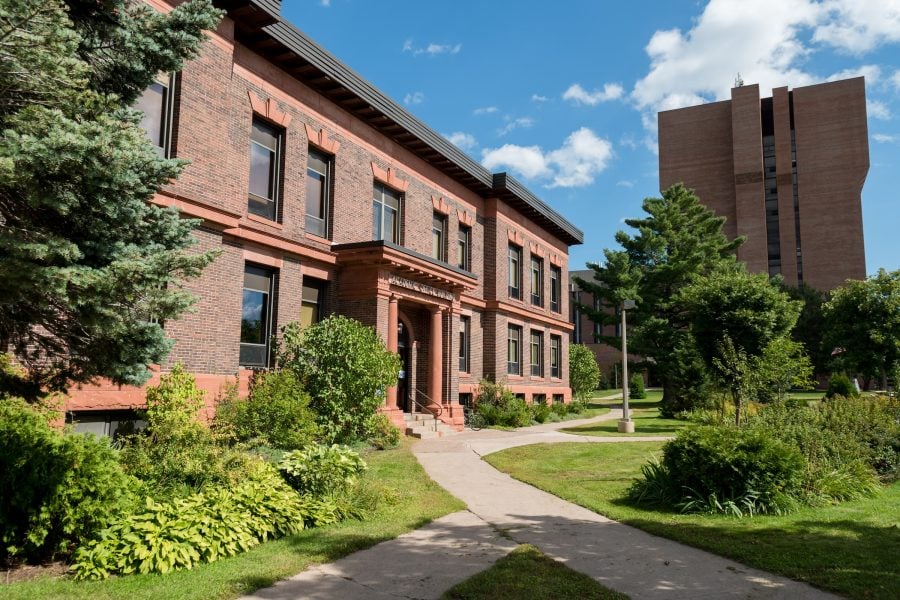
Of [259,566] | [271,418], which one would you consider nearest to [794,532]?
[259,566]

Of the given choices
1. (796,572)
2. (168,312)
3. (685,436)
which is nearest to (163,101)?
(168,312)

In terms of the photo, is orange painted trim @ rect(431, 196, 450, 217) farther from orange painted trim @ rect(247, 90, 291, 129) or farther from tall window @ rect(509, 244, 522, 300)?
orange painted trim @ rect(247, 90, 291, 129)

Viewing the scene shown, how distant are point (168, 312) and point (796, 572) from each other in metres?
6.33

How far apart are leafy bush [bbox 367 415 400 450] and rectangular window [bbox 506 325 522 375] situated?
1308 cm

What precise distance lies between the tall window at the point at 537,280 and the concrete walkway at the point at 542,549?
21.9m

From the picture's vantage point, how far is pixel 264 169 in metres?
16.3

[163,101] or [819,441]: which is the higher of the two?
[163,101]

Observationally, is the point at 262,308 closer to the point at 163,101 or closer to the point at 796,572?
the point at 163,101

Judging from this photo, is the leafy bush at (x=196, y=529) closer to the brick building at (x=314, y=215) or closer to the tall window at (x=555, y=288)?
the brick building at (x=314, y=215)

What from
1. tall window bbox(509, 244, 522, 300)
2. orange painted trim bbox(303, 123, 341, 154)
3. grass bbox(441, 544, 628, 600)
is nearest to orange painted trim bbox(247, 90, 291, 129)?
orange painted trim bbox(303, 123, 341, 154)

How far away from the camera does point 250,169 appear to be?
621 inches

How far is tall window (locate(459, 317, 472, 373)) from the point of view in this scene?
25359mm

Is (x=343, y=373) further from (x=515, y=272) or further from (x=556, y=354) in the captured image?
(x=556, y=354)

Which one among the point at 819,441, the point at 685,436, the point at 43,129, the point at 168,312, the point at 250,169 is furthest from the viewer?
the point at 250,169
